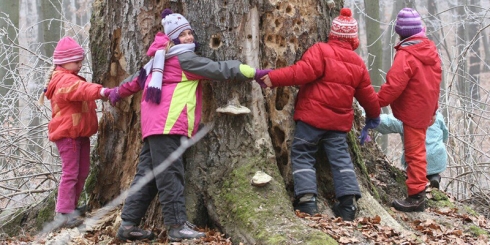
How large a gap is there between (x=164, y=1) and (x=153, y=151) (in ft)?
4.46

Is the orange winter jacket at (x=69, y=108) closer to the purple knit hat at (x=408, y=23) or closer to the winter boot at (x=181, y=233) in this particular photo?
the winter boot at (x=181, y=233)

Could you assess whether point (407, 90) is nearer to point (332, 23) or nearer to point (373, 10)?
point (332, 23)

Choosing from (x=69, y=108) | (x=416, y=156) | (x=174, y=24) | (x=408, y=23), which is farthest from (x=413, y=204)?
(x=69, y=108)

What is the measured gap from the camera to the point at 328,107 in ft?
16.4

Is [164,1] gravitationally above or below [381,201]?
above

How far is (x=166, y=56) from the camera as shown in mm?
4738

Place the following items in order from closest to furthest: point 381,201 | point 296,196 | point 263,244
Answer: point 263,244 → point 296,196 → point 381,201

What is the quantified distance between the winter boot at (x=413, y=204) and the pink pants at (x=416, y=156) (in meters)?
0.08

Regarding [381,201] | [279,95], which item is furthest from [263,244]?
[381,201]

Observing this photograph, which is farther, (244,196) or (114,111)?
(114,111)

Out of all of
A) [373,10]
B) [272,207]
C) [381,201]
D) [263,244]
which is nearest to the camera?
[263,244]

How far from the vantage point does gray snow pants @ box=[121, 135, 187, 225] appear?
4516 millimetres

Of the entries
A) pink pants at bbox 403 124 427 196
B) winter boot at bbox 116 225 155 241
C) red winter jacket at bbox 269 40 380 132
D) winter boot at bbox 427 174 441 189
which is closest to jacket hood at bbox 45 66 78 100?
winter boot at bbox 116 225 155 241

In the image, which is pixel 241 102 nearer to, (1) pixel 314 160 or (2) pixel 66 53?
(1) pixel 314 160
